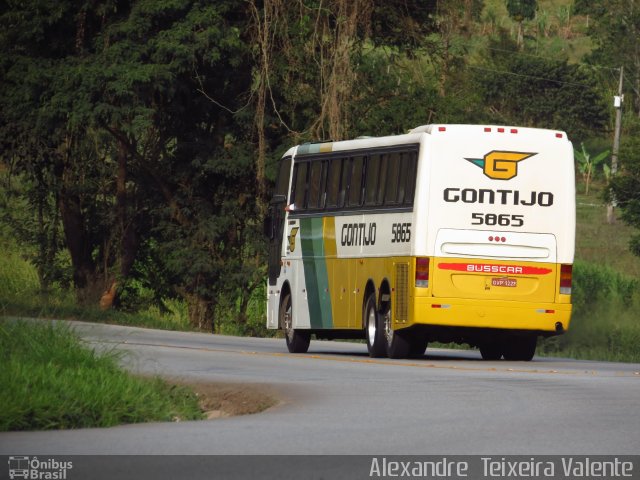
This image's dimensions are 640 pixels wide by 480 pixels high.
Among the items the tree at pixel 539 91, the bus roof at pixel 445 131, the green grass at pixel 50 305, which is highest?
the tree at pixel 539 91

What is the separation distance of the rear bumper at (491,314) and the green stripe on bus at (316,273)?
3.87 metres

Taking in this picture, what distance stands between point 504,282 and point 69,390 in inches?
472

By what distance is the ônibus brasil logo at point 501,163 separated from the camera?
25.5m

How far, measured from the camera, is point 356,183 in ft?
91.9

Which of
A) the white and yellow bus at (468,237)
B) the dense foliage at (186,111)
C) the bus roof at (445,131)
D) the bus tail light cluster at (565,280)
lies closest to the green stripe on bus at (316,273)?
the white and yellow bus at (468,237)

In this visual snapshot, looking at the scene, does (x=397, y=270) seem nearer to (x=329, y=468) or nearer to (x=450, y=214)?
(x=450, y=214)

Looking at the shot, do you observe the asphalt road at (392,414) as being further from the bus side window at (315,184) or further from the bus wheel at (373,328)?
the bus side window at (315,184)

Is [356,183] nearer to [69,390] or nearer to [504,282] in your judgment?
[504,282]

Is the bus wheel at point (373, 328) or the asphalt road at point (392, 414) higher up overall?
the bus wheel at point (373, 328)

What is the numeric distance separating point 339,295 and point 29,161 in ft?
48.9

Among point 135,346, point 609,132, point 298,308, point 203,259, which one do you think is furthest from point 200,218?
point 609,132

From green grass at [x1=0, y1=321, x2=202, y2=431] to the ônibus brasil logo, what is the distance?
9415mm

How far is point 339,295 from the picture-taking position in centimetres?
2862

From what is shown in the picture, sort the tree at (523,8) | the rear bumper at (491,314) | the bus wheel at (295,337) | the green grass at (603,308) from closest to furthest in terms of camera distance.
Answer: the rear bumper at (491,314)
the bus wheel at (295,337)
the green grass at (603,308)
the tree at (523,8)
